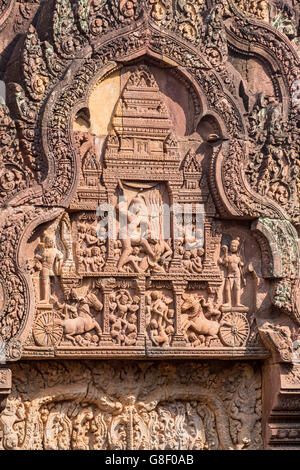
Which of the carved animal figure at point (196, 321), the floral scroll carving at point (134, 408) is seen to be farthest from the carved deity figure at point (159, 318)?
the floral scroll carving at point (134, 408)

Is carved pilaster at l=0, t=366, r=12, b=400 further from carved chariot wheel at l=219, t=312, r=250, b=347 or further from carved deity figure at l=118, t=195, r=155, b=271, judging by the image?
carved chariot wheel at l=219, t=312, r=250, b=347

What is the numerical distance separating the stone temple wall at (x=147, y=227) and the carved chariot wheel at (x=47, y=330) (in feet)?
0.04

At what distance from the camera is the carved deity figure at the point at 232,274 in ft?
38.8

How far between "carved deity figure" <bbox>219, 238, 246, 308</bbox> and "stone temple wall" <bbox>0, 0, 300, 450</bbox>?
2 centimetres

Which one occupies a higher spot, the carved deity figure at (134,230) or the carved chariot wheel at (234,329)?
the carved deity figure at (134,230)

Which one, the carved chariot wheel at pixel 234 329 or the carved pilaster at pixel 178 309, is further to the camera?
the carved chariot wheel at pixel 234 329

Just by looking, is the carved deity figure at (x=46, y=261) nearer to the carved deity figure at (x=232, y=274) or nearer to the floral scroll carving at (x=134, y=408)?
the floral scroll carving at (x=134, y=408)

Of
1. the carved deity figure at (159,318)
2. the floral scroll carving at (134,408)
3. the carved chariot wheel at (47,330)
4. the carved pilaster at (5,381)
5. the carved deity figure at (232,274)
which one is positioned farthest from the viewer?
the carved deity figure at (232,274)

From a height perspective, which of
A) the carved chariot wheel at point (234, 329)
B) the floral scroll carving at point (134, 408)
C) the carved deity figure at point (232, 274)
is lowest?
the floral scroll carving at point (134, 408)

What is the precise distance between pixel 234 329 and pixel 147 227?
1.15 meters

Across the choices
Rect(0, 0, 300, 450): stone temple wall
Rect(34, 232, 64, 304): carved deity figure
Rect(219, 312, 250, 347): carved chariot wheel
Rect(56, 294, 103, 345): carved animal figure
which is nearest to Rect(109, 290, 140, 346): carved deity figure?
Rect(0, 0, 300, 450): stone temple wall

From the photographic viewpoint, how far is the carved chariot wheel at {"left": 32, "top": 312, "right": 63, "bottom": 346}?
1128cm

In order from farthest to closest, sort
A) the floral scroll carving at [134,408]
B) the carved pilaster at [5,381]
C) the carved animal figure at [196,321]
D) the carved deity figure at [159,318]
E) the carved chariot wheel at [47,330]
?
the carved animal figure at [196,321] → the carved deity figure at [159,318] → the floral scroll carving at [134,408] → the carved chariot wheel at [47,330] → the carved pilaster at [5,381]

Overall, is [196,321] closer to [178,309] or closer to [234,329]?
[178,309]
